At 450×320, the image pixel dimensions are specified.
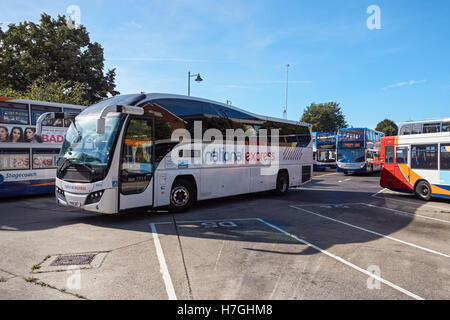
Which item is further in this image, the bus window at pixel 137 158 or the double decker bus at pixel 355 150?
the double decker bus at pixel 355 150

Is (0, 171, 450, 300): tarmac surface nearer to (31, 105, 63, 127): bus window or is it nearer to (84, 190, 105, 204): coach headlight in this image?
(84, 190, 105, 204): coach headlight

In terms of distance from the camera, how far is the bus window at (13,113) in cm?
1142

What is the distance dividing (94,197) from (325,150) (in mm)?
29075

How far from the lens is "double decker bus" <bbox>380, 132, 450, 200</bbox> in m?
12.4

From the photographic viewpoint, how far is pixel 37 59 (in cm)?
2702

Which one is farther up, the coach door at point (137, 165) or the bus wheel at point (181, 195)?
the coach door at point (137, 165)

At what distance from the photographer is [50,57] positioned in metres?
27.6

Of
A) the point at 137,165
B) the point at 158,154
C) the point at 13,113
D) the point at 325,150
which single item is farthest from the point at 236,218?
the point at 325,150

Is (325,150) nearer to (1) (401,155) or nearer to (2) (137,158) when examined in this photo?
(1) (401,155)

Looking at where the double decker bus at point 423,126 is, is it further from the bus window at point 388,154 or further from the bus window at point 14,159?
the bus window at point 14,159

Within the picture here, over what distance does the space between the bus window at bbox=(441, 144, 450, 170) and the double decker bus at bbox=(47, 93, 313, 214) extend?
280 inches

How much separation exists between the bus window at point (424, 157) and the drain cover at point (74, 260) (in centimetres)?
1337

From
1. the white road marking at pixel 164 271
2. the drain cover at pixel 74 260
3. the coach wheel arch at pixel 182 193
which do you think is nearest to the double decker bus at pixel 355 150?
the coach wheel arch at pixel 182 193
